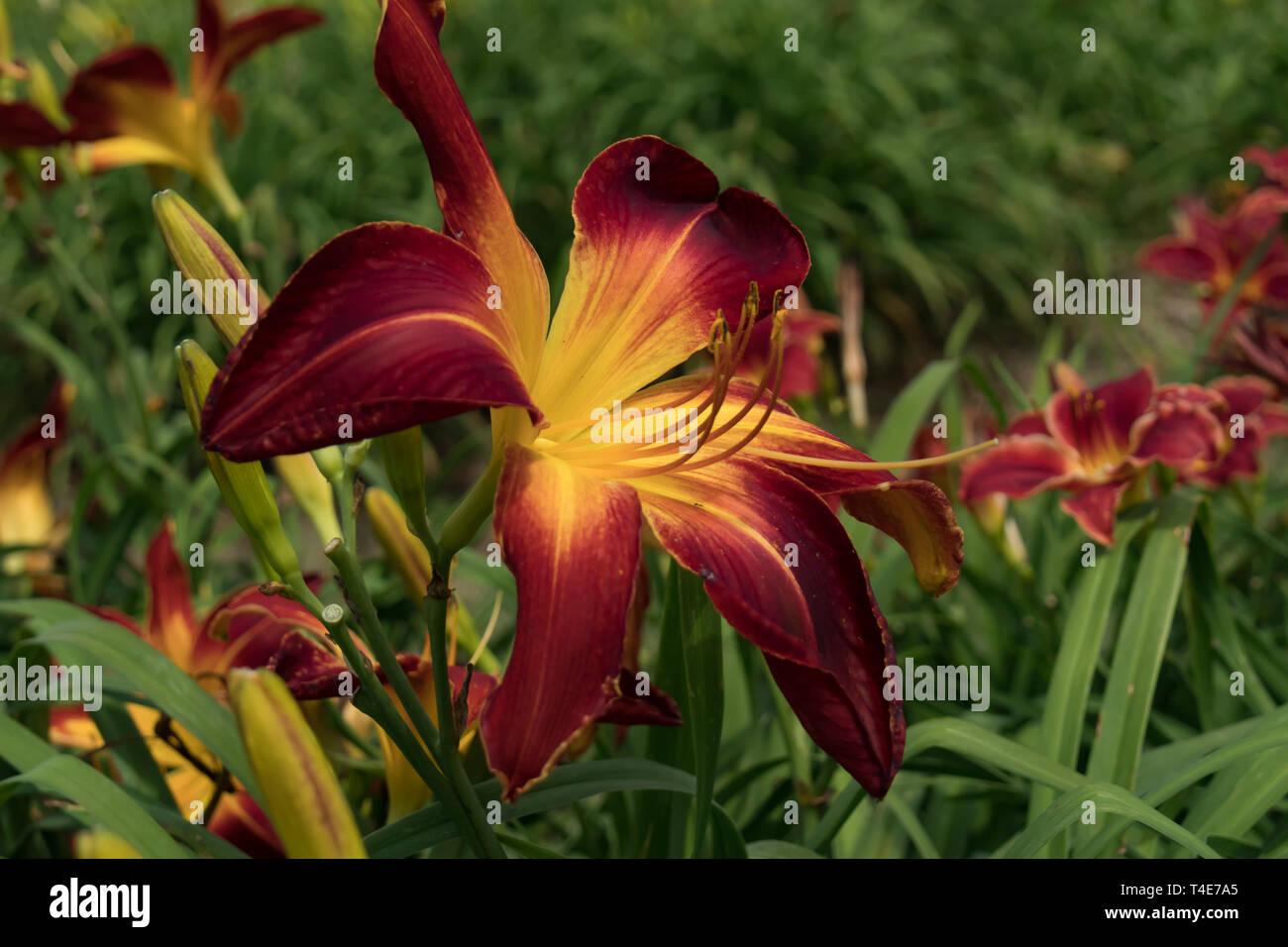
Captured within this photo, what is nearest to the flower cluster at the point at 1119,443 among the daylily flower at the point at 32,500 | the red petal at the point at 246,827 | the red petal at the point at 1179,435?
the red petal at the point at 1179,435

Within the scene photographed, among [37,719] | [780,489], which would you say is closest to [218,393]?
[780,489]

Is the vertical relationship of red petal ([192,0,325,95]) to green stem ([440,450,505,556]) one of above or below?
above

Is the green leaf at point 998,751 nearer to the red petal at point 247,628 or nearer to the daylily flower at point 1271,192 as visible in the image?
the red petal at point 247,628

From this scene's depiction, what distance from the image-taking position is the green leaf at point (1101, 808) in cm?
82

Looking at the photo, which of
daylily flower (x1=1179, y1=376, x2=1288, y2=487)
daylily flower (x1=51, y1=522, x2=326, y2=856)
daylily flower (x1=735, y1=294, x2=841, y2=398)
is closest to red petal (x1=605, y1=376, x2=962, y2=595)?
daylily flower (x1=51, y1=522, x2=326, y2=856)

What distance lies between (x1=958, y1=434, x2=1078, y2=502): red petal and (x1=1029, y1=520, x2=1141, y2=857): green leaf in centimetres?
14

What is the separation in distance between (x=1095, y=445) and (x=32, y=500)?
1649mm

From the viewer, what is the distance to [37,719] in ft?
3.43

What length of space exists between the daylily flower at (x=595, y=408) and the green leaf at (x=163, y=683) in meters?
0.36

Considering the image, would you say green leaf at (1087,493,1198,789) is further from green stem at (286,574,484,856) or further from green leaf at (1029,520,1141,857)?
green stem at (286,574,484,856)

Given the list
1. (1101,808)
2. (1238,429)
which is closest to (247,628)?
(1101,808)

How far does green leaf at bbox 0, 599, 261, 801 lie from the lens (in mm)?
851
